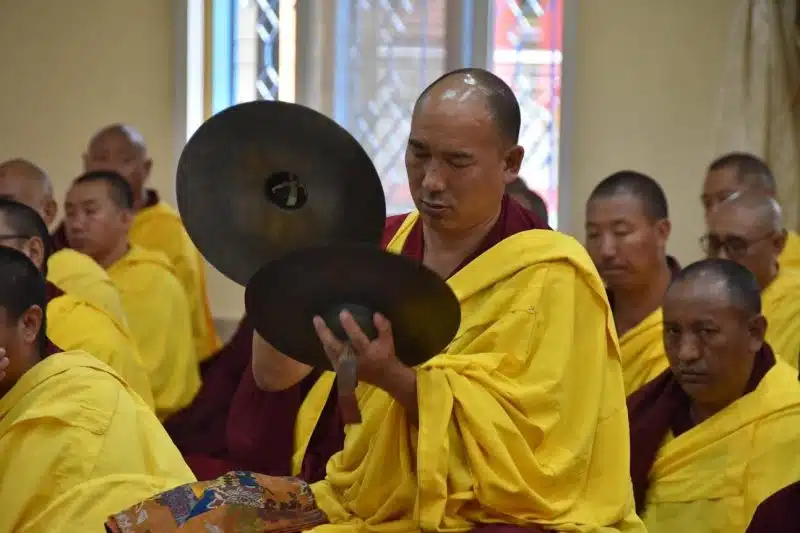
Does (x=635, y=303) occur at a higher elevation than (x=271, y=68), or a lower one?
lower

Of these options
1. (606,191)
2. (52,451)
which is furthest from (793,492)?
(606,191)

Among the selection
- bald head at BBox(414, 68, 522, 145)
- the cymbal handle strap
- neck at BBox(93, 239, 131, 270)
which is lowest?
neck at BBox(93, 239, 131, 270)

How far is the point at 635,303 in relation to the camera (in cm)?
495

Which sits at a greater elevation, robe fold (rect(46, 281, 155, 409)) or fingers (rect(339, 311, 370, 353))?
fingers (rect(339, 311, 370, 353))

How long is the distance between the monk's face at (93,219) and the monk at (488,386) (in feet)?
10.8

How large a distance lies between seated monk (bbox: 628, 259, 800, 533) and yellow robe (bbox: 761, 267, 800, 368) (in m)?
1.00

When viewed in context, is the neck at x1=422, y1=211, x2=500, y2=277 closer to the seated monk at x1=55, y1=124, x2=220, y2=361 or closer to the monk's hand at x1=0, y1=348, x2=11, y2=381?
the monk's hand at x1=0, y1=348, x2=11, y2=381

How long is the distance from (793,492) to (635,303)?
180cm

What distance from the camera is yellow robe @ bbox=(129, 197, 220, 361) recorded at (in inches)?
280

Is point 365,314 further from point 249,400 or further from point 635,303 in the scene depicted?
→ point 635,303

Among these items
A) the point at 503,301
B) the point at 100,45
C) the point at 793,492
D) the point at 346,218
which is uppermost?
the point at 100,45

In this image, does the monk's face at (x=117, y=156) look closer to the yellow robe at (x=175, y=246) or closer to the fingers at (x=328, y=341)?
the yellow robe at (x=175, y=246)

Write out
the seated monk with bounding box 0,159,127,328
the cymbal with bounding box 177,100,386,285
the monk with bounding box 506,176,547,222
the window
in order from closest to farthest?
the cymbal with bounding box 177,100,386,285, the seated monk with bounding box 0,159,127,328, the monk with bounding box 506,176,547,222, the window

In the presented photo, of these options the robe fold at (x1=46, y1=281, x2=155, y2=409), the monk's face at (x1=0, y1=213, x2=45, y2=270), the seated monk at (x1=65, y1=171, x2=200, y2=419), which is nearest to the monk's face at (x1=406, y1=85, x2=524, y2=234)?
the robe fold at (x1=46, y1=281, x2=155, y2=409)
